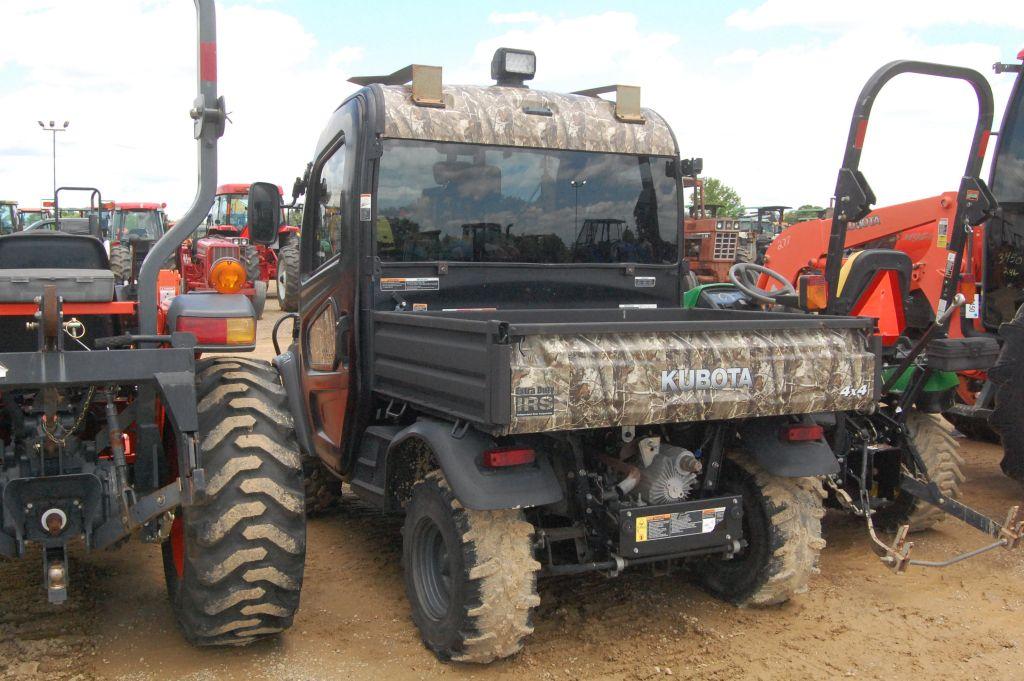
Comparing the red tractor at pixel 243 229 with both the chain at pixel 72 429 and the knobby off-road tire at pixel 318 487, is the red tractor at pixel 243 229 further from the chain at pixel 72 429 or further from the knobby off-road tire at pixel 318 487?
the chain at pixel 72 429

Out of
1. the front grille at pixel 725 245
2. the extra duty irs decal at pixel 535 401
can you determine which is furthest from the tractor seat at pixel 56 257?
the front grille at pixel 725 245

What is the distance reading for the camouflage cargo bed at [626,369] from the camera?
11.4 feet

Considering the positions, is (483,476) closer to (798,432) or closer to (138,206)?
(798,432)

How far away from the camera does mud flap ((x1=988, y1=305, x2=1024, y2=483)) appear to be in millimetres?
5344

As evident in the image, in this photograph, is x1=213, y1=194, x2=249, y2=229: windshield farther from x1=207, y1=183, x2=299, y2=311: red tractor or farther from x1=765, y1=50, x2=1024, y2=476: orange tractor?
x1=765, y1=50, x2=1024, y2=476: orange tractor

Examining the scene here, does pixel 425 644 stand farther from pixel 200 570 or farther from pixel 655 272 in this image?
pixel 655 272

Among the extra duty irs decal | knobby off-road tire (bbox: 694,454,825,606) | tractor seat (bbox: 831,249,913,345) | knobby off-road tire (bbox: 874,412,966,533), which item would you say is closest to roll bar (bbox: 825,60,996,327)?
tractor seat (bbox: 831,249,913,345)

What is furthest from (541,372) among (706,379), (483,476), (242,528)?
(242,528)

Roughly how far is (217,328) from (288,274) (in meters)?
15.0

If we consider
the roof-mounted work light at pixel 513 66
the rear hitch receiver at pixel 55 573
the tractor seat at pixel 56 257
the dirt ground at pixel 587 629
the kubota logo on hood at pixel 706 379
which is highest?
the roof-mounted work light at pixel 513 66

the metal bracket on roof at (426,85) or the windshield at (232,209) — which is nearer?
the metal bracket on roof at (426,85)

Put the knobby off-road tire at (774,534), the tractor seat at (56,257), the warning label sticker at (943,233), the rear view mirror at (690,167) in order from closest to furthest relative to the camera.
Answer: the tractor seat at (56,257), the knobby off-road tire at (774,534), the rear view mirror at (690,167), the warning label sticker at (943,233)

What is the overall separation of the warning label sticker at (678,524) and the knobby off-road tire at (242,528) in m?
1.37

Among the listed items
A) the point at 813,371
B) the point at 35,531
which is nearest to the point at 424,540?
the point at 35,531
